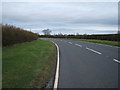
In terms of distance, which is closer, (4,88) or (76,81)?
(4,88)

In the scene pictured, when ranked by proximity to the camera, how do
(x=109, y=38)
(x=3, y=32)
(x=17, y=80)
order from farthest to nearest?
(x=109, y=38) → (x=3, y=32) → (x=17, y=80)

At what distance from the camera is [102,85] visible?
5.43 metres

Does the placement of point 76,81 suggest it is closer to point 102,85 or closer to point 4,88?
point 102,85

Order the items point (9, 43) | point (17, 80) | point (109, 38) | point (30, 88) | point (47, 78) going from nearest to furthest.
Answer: point (30, 88), point (17, 80), point (47, 78), point (9, 43), point (109, 38)

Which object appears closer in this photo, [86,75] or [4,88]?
[4,88]

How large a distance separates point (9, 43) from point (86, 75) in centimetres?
1297

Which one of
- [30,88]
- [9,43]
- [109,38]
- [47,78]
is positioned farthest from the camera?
[109,38]

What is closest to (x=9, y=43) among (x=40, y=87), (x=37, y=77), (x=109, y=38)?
(x=37, y=77)

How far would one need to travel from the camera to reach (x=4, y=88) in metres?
5.14

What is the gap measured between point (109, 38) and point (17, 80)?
39851 millimetres

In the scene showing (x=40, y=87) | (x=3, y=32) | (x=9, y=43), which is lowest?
(x=40, y=87)

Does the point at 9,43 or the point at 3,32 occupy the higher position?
the point at 3,32

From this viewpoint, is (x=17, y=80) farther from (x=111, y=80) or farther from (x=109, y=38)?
(x=109, y=38)

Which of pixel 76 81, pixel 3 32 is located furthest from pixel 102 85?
pixel 3 32
